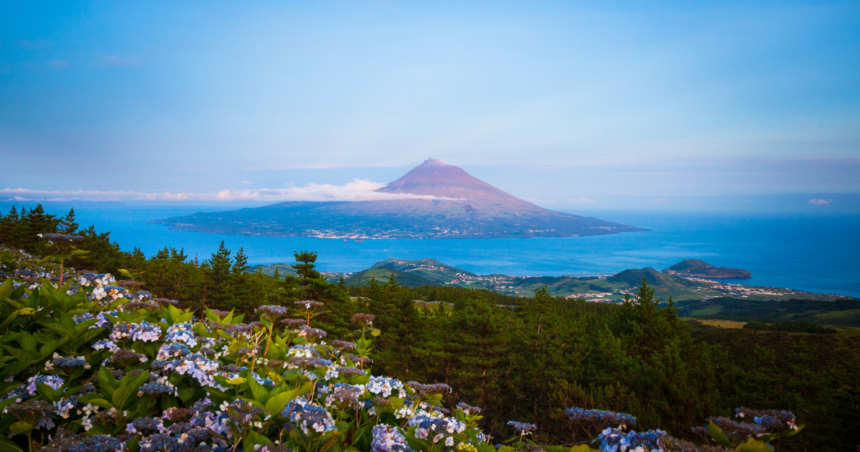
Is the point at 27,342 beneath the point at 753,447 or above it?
above

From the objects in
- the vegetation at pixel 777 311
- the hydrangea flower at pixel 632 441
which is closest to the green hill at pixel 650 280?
the vegetation at pixel 777 311

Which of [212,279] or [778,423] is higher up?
[778,423]

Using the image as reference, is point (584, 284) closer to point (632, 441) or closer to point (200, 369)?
point (632, 441)

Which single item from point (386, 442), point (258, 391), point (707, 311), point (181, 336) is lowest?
point (707, 311)

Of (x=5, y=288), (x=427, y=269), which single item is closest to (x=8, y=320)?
(x=5, y=288)

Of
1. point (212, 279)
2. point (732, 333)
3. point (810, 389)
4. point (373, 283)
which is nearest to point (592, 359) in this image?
point (810, 389)

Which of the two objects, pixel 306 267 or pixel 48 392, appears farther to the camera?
pixel 306 267

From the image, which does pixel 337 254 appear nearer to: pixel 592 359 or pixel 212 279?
pixel 212 279
